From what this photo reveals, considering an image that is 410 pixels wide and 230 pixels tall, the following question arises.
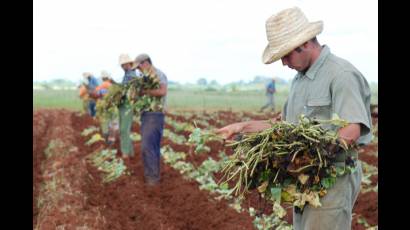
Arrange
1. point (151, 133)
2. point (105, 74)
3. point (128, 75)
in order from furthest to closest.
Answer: point (105, 74) → point (128, 75) → point (151, 133)

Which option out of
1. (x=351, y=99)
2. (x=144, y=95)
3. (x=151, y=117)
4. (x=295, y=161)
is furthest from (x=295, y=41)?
(x=144, y=95)

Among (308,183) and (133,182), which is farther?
(133,182)

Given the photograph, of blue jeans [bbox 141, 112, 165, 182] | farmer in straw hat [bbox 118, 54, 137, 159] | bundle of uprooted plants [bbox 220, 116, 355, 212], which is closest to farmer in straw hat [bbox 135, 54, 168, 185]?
blue jeans [bbox 141, 112, 165, 182]

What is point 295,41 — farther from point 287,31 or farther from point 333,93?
point 333,93

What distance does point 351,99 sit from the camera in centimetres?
347

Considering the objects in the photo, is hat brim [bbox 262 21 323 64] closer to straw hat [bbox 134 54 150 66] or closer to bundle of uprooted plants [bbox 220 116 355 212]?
bundle of uprooted plants [bbox 220 116 355 212]

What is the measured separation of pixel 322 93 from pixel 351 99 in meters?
0.23

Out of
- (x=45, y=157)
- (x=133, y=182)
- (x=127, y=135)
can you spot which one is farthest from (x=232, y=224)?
(x=45, y=157)

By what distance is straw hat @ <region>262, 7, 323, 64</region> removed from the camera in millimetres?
3664

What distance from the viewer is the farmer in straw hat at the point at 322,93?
11.4ft

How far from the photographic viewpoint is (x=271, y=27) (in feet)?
12.5

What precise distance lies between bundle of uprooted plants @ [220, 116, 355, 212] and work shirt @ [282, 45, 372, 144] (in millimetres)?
111
